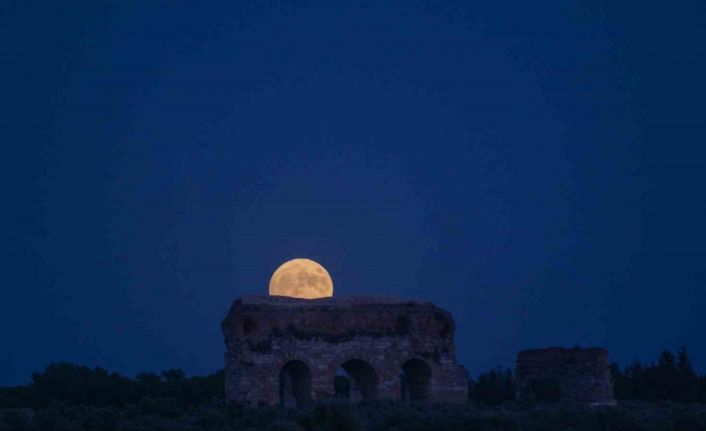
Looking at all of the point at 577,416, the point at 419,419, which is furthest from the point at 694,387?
the point at 419,419

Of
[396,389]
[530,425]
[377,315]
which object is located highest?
[377,315]

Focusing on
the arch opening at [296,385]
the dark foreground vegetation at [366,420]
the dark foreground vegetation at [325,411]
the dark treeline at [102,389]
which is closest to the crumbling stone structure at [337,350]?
the arch opening at [296,385]

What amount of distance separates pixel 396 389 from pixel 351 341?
79.3 inches

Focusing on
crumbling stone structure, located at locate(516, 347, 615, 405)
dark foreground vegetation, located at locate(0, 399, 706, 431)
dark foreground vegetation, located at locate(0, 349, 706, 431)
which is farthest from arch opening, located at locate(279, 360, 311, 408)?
crumbling stone structure, located at locate(516, 347, 615, 405)

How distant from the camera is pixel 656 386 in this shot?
44250mm

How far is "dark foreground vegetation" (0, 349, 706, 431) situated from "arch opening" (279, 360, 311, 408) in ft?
7.24

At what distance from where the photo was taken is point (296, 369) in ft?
116

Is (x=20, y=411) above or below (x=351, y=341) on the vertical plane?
below

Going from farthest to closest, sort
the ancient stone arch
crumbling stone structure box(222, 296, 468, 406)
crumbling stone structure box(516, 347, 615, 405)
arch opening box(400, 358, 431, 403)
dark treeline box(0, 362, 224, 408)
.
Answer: dark treeline box(0, 362, 224, 408), arch opening box(400, 358, 431, 403), crumbling stone structure box(516, 347, 615, 405), the ancient stone arch, crumbling stone structure box(222, 296, 468, 406)

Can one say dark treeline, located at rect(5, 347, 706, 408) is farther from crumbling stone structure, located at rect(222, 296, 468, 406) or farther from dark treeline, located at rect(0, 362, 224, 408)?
crumbling stone structure, located at rect(222, 296, 468, 406)

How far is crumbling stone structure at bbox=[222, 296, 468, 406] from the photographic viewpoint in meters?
33.5

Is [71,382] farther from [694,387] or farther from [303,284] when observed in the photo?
[694,387]

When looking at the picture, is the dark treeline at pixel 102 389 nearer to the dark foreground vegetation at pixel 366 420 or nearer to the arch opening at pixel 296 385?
the arch opening at pixel 296 385

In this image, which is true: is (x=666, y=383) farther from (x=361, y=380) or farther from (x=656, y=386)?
(x=361, y=380)
